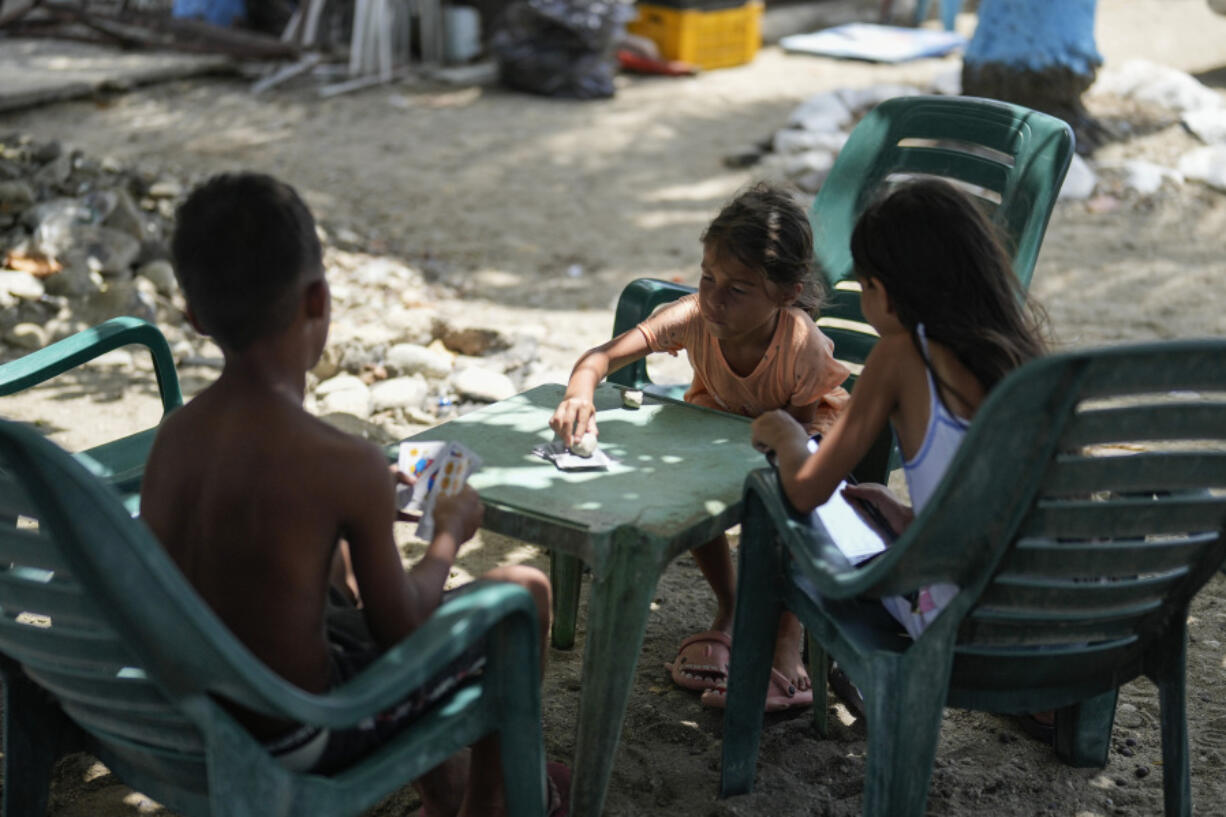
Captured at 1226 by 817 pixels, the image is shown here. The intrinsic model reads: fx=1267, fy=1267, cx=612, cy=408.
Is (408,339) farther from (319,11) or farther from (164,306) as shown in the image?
(319,11)

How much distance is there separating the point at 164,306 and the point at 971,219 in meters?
4.57

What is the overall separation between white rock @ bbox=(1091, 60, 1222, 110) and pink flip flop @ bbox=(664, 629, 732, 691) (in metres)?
7.40

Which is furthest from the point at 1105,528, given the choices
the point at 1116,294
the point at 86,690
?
the point at 1116,294

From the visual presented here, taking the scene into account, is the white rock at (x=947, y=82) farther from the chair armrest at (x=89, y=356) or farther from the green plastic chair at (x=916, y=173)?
the chair armrest at (x=89, y=356)

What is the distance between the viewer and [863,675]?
2254 mm

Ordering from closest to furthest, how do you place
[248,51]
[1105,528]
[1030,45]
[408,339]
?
[1105,528], [408,339], [1030,45], [248,51]

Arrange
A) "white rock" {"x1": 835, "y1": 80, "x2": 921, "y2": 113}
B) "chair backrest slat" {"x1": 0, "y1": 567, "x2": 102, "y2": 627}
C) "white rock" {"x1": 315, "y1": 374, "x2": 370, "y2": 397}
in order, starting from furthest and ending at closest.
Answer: "white rock" {"x1": 835, "y1": 80, "x2": 921, "y2": 113}, "white rock" {"x1": 315, "y1": 374, "x2": 370, "y2": 397}, "chair backrest slat" {"x1": 0, "y1": 567, "x2": 102, "y2": 627}

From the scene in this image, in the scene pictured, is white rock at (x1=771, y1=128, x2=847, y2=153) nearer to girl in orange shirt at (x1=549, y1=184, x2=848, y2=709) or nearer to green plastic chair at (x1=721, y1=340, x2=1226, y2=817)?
girl in orange shirt at (x1=549, y1=184, x2=848, y2=709)

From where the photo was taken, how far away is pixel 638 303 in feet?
12.0

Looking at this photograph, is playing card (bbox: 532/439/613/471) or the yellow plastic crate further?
the yellow plastic crate

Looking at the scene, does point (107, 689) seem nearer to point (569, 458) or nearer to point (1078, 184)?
point (569, 458)

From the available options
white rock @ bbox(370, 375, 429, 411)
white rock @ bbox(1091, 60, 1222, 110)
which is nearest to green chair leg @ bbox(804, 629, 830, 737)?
white rock @ bbox(370, 375, 429, 411)

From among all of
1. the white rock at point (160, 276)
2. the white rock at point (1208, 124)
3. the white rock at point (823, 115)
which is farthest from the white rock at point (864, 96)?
the white rock at point (160, 276)

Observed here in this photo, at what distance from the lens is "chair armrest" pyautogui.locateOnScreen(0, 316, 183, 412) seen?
9.99 ft
